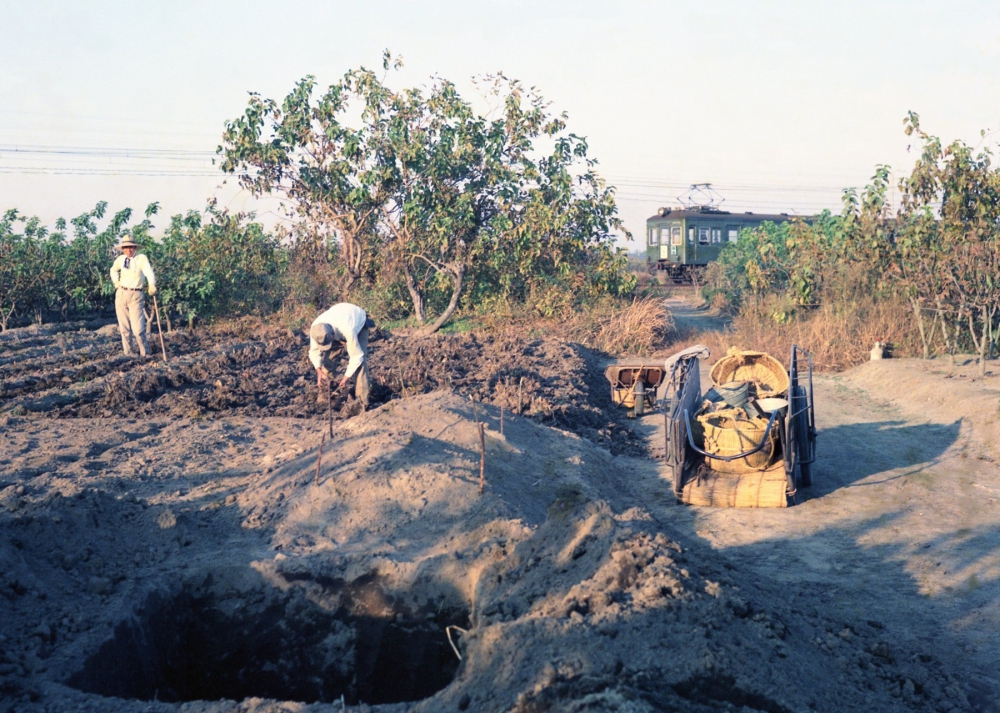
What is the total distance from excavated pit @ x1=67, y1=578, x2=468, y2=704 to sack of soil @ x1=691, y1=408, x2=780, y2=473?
11.2 ft

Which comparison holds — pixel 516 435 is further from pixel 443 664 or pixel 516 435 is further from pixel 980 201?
pixel 980 201

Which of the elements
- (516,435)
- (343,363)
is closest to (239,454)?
(516,435)

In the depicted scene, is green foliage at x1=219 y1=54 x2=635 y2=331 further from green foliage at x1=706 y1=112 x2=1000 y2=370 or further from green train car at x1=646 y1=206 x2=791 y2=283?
green train car at x1=646 y1=206 x2=791 y2=283

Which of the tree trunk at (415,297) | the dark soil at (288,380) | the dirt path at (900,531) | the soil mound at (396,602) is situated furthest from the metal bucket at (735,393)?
the tree trunk at (415,297)

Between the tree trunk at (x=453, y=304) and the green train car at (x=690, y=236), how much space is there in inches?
582

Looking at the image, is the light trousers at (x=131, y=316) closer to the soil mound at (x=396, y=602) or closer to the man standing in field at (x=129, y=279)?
the man standing in field at (x=129, y=279)

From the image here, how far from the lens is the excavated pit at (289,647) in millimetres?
5047

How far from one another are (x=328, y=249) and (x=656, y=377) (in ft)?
36.6

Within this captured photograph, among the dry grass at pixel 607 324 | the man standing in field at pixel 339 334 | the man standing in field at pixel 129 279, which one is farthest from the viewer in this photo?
the dry grass at pixel 607 324

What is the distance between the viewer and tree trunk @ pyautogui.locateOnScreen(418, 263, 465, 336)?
19.8 m

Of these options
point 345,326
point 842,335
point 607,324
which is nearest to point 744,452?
point 345,326

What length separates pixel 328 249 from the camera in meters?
21.7

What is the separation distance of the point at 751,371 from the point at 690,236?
956 inches

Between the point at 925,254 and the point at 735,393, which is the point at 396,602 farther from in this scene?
the point at 925,254
